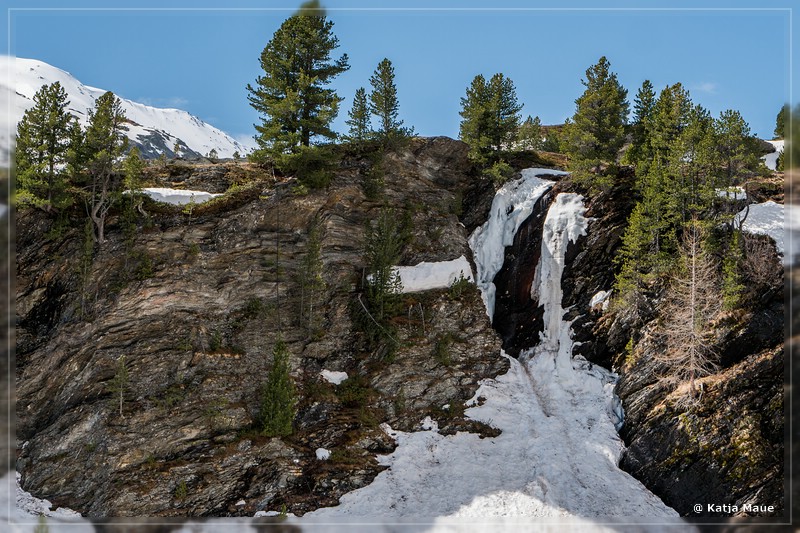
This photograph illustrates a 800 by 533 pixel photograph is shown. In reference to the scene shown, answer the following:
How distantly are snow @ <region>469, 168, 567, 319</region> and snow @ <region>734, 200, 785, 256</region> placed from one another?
12012mm

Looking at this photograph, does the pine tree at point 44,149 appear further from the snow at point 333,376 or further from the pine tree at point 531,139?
the pine tree at point 531,139

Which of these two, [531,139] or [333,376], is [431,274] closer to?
[333,376]

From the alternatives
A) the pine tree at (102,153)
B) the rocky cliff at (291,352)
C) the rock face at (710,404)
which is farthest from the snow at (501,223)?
the pine tree at (102,153)

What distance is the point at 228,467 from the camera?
18.7 m

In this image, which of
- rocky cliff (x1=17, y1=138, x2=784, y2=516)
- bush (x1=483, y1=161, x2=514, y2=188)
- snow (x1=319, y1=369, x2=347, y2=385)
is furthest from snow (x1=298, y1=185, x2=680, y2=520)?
bush (x1=483, y1=161, x2=514, y2=188)

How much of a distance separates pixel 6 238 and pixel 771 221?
30.3 meters

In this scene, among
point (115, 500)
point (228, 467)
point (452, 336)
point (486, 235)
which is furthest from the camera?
point (486, 235)

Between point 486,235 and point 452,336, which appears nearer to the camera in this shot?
point 452,336

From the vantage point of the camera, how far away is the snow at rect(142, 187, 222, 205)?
84.8ft

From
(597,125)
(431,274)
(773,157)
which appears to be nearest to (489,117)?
(597,125)

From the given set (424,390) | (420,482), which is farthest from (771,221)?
(420,482)

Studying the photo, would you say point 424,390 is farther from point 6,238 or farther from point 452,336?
point 6,238

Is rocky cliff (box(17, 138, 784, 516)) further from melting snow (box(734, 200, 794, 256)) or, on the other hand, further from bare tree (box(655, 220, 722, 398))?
melting snow (box(734, 200, 794, 256))

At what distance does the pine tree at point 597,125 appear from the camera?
31.6m
